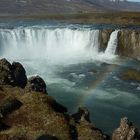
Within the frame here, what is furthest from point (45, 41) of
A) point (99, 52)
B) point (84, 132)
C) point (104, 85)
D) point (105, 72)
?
point (84, 132)

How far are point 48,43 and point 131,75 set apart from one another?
Result: 30419mm

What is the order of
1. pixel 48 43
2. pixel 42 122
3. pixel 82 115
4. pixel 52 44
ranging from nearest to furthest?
pixel 42 122
pixel 82 115
pixel 52 44
pixel 48 43

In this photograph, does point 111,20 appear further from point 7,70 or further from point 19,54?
point 7,70

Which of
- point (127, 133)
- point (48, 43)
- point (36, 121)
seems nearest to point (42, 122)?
point (36, 121)

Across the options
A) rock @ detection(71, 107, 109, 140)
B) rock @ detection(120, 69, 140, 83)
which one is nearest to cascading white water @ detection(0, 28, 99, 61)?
rock @ detection(120, 69, 140, 83)

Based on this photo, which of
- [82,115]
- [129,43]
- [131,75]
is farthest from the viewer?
[129,43]

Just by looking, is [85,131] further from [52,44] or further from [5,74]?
[52,44]

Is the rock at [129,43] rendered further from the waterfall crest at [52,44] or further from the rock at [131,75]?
the rock at [131,75]

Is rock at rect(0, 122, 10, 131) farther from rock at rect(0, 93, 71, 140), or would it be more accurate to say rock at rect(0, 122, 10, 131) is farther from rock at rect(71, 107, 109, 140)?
rock at rect(71, 107, 109, 140)

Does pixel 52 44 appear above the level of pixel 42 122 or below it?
below

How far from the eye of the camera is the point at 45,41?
7719 cm

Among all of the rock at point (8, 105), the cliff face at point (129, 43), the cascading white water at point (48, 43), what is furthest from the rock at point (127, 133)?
the cascading white water at point (48, 43)

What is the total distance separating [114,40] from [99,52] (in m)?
3.60

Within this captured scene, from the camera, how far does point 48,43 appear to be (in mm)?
76812
